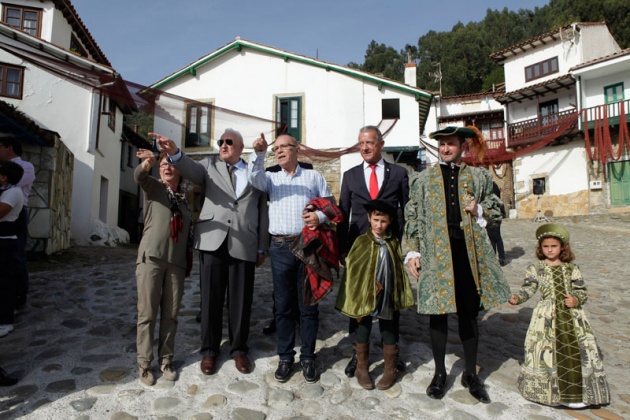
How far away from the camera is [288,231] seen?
123 inches

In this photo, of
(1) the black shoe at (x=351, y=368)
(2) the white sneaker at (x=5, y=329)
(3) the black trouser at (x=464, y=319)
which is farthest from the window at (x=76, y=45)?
(3) the black trouser at (x=464, y=319)

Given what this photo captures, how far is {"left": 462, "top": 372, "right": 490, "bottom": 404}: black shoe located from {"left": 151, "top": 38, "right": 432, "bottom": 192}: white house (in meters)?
11.7

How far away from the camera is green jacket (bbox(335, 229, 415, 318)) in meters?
2.85

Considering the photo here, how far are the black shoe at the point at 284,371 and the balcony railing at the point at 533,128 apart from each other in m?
22.0

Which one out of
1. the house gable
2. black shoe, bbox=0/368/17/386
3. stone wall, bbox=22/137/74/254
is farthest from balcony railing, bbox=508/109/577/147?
black shoe, bbox=0/368/17/386

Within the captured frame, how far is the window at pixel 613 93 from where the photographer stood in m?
19.1

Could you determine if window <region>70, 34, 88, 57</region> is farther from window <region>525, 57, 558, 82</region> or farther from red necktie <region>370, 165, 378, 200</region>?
window <region>525, 57, 558, 82</region>

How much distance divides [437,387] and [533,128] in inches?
900

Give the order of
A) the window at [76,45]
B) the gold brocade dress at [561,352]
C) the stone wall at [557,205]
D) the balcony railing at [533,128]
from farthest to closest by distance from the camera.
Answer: the balcony railing at [533,128] → the stone wall at [557,205] → the window at [76,45] → the gold brocade dress at [561,352]

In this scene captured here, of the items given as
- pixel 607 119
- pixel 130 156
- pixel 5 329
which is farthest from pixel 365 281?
pixel 607 119

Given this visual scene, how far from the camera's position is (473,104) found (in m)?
28.1

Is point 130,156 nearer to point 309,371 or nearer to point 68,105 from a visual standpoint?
point 68,105

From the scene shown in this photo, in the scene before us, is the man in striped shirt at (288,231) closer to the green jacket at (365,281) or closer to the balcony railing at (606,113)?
the green jacket at (365,281)

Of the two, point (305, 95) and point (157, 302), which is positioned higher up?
point (305, 95)
